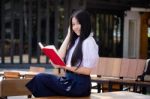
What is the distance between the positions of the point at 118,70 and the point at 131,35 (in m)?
11.3

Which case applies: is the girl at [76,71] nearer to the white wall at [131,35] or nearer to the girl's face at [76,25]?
the girl's face at [76,25]

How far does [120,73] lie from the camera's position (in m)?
9.74

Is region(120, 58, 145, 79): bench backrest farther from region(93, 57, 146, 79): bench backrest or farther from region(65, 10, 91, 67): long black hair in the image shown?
region(65, 10, 91, 67): long black hair

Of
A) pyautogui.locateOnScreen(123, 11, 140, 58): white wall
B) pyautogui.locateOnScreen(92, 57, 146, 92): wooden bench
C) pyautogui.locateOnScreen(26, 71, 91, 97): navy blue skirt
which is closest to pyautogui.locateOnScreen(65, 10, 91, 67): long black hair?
pyautogui.locateOnScreen(26, 71, 91, 97): navy blue skirt

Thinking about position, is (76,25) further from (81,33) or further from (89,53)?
(89,53)

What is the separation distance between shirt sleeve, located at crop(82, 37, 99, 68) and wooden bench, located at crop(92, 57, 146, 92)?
4537 millimetres

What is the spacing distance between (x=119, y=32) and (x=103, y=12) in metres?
1.50

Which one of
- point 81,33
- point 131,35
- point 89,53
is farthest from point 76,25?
point 131,35

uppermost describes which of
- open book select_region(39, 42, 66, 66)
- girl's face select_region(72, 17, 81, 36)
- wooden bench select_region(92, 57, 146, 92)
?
girl's face select_region(72, 17, 81, 36)

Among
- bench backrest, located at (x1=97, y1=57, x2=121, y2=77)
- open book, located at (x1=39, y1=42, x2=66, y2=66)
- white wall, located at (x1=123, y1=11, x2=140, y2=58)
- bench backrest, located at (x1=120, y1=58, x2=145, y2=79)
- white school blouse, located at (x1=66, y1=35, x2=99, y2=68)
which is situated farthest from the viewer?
white wall, located at (x1=123, y1=11, x2=140, y2=58)

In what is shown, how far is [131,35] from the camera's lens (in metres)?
20.9

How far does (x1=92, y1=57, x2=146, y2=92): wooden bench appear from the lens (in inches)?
369

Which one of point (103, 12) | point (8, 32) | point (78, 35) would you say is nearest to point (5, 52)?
point (8, 32)

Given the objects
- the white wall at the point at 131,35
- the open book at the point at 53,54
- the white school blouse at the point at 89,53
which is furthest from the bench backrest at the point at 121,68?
the white wall at the point at 131,35
